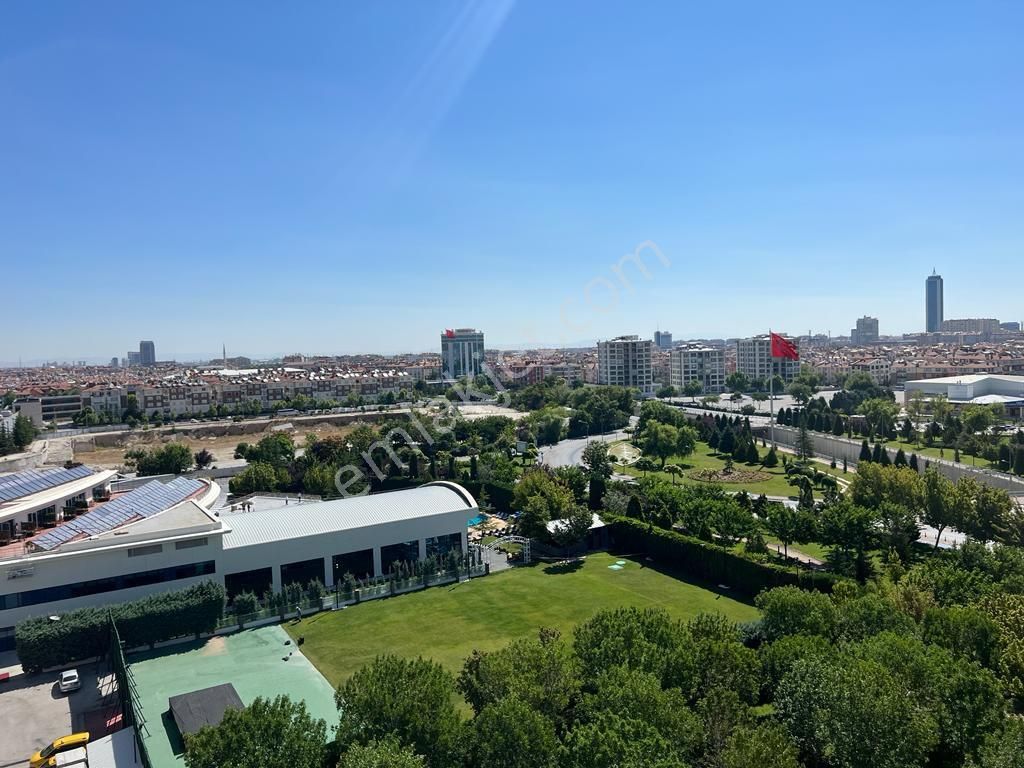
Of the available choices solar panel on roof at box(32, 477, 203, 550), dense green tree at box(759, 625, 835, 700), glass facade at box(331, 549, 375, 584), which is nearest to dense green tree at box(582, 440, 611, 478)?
glass facade at box(331, 549, 375, 584)

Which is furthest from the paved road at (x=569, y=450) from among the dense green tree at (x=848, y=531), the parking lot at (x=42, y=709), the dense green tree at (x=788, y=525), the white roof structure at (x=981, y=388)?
the white roof structure at (x=981, y=388)

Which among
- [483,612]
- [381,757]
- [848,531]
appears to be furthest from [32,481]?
[848,531]

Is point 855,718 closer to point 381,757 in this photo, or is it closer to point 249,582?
point 381,757

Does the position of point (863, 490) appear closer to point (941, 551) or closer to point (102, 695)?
point (941, 551)

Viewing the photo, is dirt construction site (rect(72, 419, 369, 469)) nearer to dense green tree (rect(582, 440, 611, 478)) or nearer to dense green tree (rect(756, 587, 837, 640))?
dense green tree (rect(582, 440, 611, 478))

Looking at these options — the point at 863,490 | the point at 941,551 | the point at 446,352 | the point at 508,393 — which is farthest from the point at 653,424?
the point at 446,352
